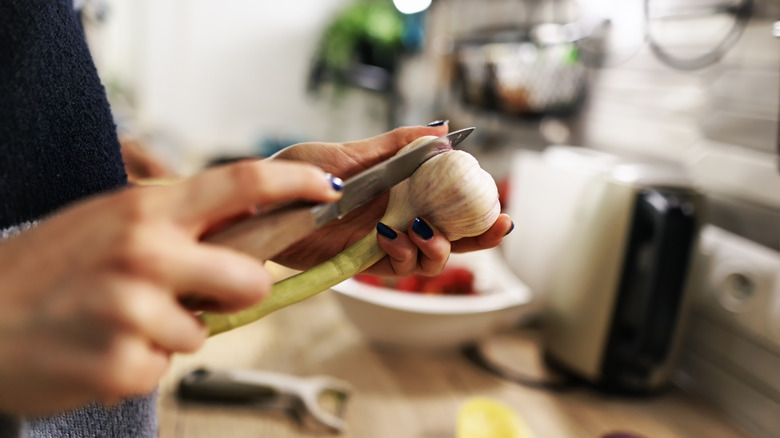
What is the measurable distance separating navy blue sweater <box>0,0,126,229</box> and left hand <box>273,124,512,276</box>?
140mm

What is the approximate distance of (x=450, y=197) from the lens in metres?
Answer: 0.36

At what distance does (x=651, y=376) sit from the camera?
707 mm

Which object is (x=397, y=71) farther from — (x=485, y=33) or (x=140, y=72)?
(x=140, y=72)

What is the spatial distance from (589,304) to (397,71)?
199 cm

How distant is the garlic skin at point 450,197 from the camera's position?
1.17 ft

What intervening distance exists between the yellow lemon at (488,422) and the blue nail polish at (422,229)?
10.3 inches

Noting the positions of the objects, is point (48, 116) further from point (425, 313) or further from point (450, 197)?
point (425, 313)

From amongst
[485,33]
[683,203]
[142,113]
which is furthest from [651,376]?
[142,113]

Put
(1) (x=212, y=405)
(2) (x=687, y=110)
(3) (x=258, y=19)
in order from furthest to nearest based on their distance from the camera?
(3) (x=258, y=19) < (2) (x=687, y=110) < (1) (x=212, y=405)

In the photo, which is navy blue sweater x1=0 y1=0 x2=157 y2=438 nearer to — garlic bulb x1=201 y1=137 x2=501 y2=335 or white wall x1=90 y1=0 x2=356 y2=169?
garlic bulb x1=201 y1=137 x2=501 y2=335

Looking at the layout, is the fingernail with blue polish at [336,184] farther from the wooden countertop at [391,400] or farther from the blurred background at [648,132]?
the blurred background at [648,132]

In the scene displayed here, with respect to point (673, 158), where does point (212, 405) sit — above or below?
below

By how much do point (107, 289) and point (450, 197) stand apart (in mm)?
209

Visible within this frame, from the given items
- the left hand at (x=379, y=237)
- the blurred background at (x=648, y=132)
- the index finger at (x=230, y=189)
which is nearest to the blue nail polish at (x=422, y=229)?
the left hand at (x=379, y=237)
